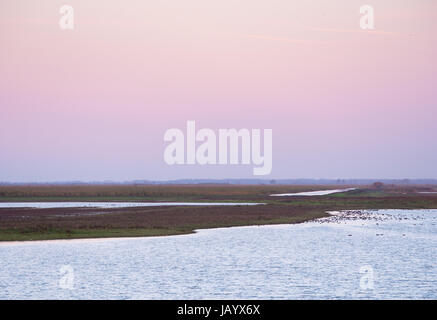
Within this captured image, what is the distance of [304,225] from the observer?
59375 millimetres

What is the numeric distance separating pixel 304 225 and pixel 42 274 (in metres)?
33.0

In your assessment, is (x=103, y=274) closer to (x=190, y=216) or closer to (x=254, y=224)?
(x=254, y=224)

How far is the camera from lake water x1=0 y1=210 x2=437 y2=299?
26969 mm

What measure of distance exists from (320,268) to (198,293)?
939 cm

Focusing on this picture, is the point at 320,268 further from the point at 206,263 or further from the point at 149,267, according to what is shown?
the point at 149,267

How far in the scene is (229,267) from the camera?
33.5 meters

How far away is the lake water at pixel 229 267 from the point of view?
88.5 ft

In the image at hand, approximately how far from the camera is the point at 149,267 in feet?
110

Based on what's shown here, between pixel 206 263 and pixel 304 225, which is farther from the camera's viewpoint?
pixel 304 225

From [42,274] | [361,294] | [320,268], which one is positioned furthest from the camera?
[320,268]
